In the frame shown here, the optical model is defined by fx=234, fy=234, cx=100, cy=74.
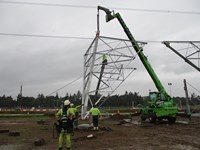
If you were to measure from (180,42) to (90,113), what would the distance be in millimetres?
9798

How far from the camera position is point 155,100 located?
815 inches

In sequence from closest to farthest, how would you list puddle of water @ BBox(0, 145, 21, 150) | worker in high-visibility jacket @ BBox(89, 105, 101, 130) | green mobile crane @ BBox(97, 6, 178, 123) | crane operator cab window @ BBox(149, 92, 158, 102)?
puddle of water @ BBox(0, 145, 21, 150) → worker in high-visibility jacket @ BBox(89, 105, 101, 130) → green mobile crane @ BBox(97, 6, 178, 123) → crane operator cab window @ BBox(149, 92, 158, 102)

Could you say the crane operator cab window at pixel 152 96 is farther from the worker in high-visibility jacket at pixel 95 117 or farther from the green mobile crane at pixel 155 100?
the worker in high-visibility jacket at pixel 95 117

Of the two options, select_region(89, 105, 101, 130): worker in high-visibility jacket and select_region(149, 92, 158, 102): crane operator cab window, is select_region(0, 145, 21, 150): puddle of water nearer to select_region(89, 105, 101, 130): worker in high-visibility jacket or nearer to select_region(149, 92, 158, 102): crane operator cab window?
select_region(89, 105, 101, 130): worker in high-visibility jacket

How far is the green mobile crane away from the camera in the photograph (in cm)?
1991

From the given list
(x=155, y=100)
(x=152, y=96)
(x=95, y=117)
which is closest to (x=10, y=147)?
(x=95, y=117)

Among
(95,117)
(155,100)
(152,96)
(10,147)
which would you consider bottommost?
(10,147)

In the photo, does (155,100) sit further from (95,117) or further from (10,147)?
(10,147)

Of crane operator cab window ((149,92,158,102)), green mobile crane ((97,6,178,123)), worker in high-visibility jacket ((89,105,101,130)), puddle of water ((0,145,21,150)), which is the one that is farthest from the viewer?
crane operator cab window ((149,92,158,102))

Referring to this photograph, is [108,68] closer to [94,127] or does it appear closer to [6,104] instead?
[94,127]

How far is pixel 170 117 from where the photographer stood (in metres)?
20.5

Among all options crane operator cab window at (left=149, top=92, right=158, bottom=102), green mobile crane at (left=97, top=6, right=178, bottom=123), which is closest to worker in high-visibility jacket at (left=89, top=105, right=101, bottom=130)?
green mobile crane at (left=97, top=6, right=178, bottom=123)

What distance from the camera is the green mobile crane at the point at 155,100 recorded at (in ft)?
65.3

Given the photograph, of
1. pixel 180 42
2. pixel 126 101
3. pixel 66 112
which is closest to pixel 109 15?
pixel 180 42
